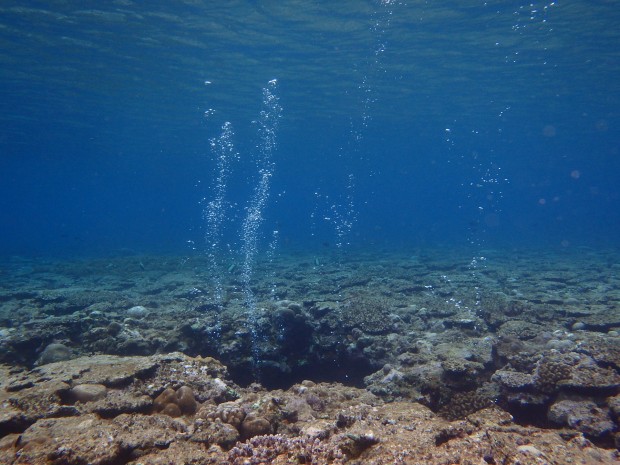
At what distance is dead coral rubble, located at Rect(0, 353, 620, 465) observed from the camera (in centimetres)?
338

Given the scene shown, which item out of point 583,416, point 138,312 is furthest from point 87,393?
point 138,312

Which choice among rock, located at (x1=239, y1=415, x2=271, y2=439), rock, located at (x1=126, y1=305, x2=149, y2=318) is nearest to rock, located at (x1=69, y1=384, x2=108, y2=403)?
rock, located at (x1=239, y1=415, x2=271, y2=439)

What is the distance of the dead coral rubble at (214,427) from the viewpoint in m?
3.38

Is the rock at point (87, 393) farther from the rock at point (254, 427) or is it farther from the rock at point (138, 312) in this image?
the rock at point (138, 312)

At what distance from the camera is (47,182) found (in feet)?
306

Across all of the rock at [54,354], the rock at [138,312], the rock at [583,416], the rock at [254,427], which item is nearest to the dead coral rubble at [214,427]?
the rock at [254,427]

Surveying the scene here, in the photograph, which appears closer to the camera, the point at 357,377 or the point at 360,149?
the point at 357,377

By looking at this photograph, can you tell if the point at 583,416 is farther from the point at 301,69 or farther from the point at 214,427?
the point at 301,69

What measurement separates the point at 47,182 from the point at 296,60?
9326 centimetres

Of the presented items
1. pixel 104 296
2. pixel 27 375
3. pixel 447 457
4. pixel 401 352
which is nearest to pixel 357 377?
pixel 401 352

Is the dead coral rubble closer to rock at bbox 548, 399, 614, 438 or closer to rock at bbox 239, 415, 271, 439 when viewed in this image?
rock at bbox 239, 415, 271, 439

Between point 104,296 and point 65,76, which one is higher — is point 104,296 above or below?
below

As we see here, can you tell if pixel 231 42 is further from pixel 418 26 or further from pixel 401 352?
pixel 401 352

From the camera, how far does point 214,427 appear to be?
3.97m
